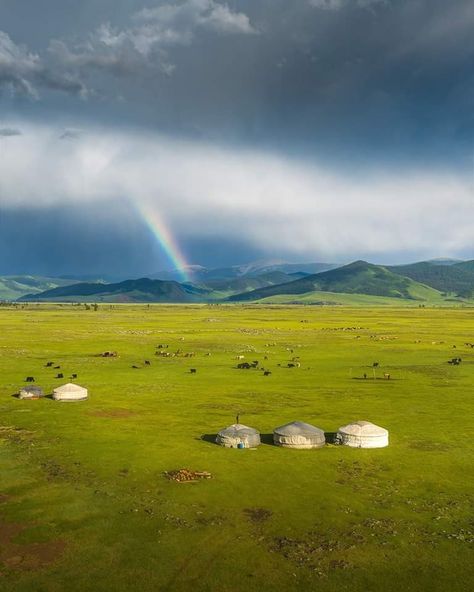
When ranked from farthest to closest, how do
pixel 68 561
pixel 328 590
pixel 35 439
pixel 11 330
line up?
pixel 11 330 → pixel 35 439 → pixel 68 561 → pixel 328 590

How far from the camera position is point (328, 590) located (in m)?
26.4

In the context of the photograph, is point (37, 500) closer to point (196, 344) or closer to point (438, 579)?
point (438, 579)

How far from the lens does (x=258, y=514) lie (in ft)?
115

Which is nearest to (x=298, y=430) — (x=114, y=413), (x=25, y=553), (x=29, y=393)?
(x=114, y=413)

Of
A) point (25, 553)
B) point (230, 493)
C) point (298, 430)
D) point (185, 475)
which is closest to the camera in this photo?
point (25, 553)

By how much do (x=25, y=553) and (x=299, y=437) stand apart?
26.1 meters

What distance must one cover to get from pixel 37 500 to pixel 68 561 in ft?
29.6

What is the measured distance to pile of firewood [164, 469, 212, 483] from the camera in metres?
40.9

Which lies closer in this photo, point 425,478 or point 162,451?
point 425,478

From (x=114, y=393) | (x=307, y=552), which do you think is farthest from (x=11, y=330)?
(x=307, y=552)

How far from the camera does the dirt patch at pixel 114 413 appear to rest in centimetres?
6176

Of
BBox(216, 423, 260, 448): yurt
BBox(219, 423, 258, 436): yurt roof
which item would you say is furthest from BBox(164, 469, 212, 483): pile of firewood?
BBox(219, 423, 258, 436): yurt roof

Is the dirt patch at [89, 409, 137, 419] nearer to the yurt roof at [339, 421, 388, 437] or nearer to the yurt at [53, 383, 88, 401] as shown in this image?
the yurt at [53, 383, 88, 401]

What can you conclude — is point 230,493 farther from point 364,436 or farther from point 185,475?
point 364,436
